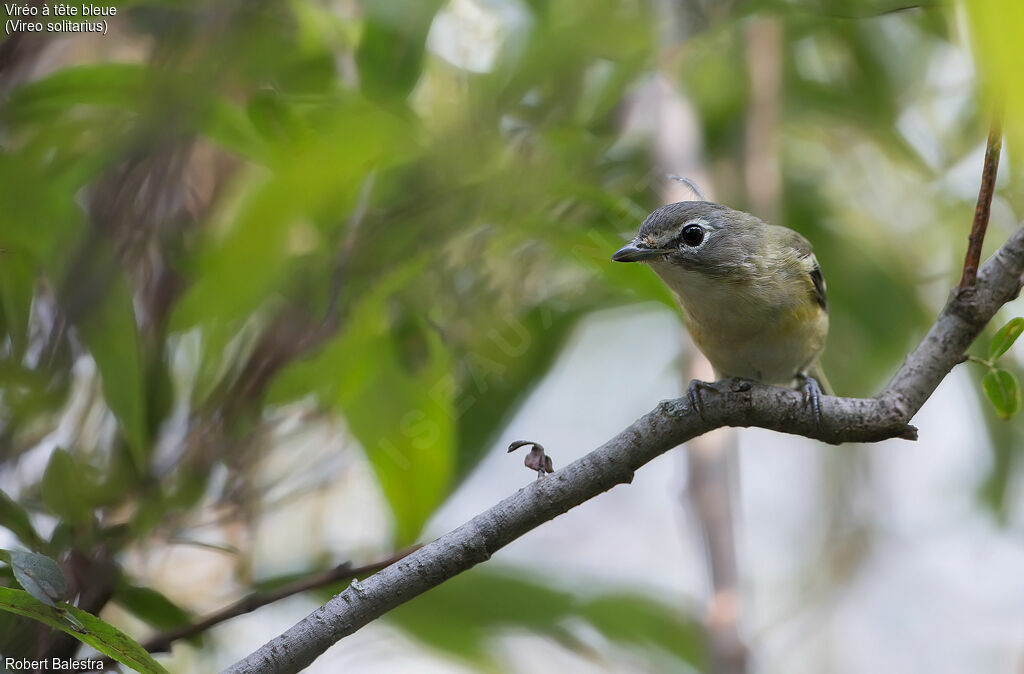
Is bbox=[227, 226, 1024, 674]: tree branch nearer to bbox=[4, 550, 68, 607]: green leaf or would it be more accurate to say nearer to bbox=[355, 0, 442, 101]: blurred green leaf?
bbox=[4, 550, 68, 607]: green leaf

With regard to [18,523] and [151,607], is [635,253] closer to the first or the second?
[151,607]

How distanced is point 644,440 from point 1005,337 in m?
0.56

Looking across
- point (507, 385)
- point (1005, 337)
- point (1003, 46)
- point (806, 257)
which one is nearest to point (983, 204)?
point (1005, 337)

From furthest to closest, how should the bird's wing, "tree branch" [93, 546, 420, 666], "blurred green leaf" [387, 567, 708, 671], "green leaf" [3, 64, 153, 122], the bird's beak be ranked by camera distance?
the bird's wing < "blurred green leaf" [387, 567, 708, 671] < the bird's beak < "green leaf" [3, 64, 153, 122] < "tree branch" [93, 546, 420, 666]

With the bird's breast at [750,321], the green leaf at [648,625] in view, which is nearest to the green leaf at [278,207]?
the bird's breast at [750,321]

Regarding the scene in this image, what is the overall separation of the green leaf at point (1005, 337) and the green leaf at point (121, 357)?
1270mm

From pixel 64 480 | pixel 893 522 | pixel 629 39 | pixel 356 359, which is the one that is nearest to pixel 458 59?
pixel 629 39

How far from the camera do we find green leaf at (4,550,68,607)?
1.07 metres

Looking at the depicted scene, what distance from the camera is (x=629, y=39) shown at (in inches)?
71.2

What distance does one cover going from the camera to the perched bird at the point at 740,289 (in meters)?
2.45

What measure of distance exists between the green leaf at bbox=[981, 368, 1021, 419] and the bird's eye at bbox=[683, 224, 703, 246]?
1.09 m

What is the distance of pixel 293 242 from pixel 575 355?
1.99 m

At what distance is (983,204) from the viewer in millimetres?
1234

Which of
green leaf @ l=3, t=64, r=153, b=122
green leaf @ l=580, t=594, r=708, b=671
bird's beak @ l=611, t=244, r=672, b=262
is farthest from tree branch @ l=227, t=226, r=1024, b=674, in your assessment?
green leaf @ l=580, t=594, r=708, b=671
